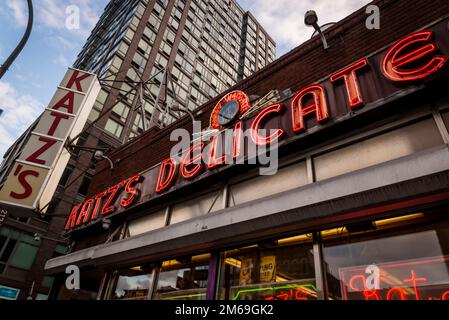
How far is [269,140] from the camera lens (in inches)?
229

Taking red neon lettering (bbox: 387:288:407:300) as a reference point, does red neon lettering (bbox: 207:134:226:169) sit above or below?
above

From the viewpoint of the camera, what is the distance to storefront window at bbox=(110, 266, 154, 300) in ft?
23.4

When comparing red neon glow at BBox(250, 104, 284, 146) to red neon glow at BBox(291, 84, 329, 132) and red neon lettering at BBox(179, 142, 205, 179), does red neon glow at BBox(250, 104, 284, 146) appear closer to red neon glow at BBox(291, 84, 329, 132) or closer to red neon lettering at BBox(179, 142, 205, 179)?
red neon glow at BBox(291, 84, 329, 132)

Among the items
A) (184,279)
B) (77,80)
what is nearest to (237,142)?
(184,279)

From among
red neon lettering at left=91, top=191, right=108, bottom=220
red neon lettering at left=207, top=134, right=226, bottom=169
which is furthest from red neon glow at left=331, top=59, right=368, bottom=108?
red neon lettering at left=91, top=191, right=108, bottom=220

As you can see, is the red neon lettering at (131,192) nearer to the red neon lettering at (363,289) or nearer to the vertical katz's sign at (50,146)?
the vertical katz's sign at (50,146)

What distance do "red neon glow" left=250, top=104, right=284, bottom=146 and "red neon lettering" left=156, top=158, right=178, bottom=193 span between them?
258 centimetres

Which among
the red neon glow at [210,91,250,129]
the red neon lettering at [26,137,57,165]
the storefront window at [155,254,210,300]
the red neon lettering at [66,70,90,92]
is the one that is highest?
the red neon lettering at [66,70,90,92]

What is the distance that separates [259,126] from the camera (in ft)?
20.3

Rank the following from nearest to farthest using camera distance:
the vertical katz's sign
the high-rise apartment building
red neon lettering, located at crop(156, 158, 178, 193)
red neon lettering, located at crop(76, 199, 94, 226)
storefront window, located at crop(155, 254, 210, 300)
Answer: storefront window, located at crop(155, 254, 210, 300) < red neon lettering, located at crop(156, 158, 178, 193) < the vertical katz's sign < red neon lettering, located at crop(76, 199, 94, 226) < the high-rise apartment building

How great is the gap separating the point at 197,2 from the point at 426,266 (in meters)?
57.1
